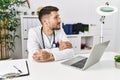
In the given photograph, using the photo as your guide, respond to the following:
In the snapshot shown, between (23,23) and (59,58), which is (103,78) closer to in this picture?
(59,58)

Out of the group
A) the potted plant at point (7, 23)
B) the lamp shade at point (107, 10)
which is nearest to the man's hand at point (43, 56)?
the lamp shade at point (107, 10)

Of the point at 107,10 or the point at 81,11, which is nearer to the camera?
the point at 107,10

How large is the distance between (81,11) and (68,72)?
9.67 ft

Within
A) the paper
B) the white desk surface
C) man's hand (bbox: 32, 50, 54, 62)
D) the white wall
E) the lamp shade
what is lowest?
the white desk surface

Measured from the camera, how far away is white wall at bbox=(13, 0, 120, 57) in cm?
373

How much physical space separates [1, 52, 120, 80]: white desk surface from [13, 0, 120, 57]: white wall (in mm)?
2447

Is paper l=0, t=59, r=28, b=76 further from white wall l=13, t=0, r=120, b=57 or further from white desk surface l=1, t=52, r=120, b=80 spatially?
white wall l=13, t=0, r=120, b=57

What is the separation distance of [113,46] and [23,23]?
2.35m

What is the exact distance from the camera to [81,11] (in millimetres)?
3967

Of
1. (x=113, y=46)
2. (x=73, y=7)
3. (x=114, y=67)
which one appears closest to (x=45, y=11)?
(x=114, y=67)

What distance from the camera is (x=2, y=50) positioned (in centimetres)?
330

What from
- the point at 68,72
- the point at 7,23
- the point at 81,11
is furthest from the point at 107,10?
the point at 81,11

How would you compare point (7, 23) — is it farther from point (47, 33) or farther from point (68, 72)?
point (68, 72)

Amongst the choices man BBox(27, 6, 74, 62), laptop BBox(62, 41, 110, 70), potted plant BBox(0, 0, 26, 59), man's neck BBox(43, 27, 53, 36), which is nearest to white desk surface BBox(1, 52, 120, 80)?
laptop BBox(62, 41, 110, 70)
